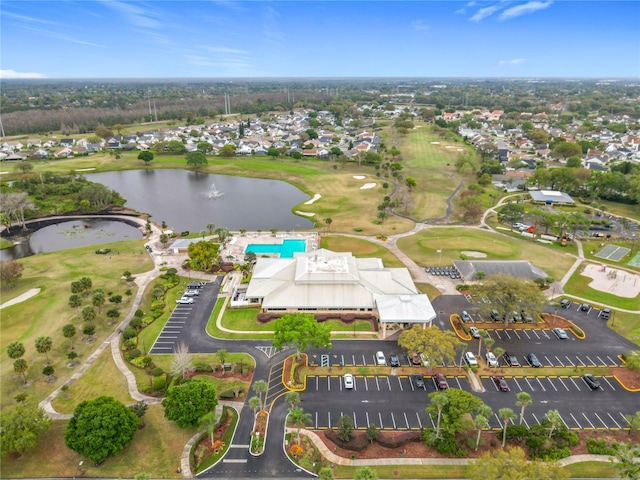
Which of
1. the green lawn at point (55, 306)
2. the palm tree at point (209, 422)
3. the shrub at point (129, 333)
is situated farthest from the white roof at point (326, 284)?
the green lawn at point (55, 306)

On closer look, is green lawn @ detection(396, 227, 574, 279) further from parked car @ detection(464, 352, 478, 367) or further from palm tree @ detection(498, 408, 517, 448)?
palm tree @ detection(498, 408, 517, 448)

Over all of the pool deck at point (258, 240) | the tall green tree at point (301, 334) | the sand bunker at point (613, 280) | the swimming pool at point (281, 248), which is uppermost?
the tall green tree at point (301, 334)

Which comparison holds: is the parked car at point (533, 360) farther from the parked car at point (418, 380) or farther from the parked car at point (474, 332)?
the parked car at point (418, 380)

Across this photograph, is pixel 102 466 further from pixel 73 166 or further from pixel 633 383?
pixel 73 166

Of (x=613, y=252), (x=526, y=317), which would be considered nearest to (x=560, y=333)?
(x=526, y=317)

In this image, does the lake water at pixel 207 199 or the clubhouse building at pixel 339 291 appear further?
the lake water at pixel 207 199

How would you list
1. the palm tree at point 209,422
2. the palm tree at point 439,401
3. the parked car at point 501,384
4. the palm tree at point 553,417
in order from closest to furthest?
the palm tree at point 553,417 → the palm tree at point 439,401 → the palm tree at point 209,422 → the parked car at point 501,384

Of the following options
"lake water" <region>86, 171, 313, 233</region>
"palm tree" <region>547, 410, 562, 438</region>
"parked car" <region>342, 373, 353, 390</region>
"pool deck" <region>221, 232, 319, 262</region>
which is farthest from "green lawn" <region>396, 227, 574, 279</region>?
"palm tree" <region>547, 410, 562, 438</region>
